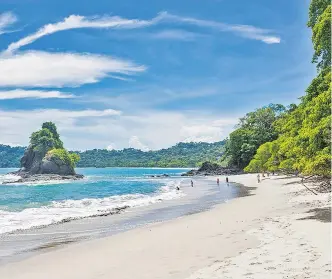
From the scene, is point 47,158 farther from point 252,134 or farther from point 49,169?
point 252,134

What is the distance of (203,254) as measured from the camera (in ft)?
42.9

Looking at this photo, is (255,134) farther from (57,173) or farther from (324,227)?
(324,227)

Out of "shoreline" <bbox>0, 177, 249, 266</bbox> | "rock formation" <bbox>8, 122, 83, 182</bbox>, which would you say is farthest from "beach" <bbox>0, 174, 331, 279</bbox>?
"rock formation" <bbox>8, 122, 83, 182</bbox>

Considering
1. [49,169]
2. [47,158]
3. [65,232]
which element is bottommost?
[65,232]

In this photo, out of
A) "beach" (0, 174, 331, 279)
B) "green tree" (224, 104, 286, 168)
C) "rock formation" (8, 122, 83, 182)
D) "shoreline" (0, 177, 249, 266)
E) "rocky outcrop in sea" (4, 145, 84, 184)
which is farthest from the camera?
"rock formation" (8, 122, 83, 182)

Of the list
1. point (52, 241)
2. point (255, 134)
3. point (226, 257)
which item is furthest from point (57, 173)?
point (226, 257)

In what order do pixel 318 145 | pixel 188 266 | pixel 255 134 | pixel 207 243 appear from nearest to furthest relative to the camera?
pixel 188 266 → pixel 207 243 → pixel 318 145 → pixel 255 134

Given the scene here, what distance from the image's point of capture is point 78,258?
14141mm

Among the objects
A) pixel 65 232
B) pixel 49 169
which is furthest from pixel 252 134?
pixel 65 232

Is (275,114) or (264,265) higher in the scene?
(275,114)

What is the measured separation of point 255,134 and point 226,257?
9657 centimetres

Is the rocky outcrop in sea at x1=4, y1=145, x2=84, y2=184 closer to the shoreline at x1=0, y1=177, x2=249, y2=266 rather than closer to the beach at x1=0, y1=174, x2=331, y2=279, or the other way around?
the shoreline at x1=0, y1=177, x2=249, y2=266

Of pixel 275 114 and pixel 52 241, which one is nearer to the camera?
pixel 52 241

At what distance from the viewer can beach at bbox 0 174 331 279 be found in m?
10.3
